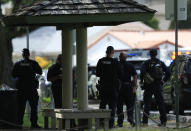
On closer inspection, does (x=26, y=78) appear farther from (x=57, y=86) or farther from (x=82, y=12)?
(x=82, y=12)

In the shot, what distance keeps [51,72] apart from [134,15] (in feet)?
13.4

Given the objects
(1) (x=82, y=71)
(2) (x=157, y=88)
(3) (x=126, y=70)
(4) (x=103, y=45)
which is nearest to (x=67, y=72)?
(1) (x=82, y=71)

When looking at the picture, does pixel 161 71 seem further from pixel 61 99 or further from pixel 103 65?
pixel 61 99

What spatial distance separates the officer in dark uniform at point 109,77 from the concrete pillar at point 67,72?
2.22ft

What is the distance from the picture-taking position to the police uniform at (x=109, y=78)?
15461 mm

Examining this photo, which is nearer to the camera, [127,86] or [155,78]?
[155,78]

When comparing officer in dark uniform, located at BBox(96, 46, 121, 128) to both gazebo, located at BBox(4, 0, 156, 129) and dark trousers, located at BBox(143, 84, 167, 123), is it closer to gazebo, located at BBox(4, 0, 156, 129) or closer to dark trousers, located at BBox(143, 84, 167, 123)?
gazebo, located at BBox(4, 0, 156, 129)

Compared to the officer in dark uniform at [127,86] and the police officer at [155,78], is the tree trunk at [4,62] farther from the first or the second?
the police officer at [155,78]

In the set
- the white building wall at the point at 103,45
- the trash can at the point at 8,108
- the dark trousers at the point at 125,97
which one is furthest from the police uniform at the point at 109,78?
the white building wall at the point at 103,45

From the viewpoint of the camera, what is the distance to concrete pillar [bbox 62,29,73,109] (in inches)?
613

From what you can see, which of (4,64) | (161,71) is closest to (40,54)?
(4,64)

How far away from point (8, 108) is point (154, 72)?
3579mm

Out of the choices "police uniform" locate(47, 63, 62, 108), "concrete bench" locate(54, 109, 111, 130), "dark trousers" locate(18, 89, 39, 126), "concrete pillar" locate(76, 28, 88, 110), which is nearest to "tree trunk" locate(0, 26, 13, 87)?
"police uniform" locate(47, 63, 62, 108)

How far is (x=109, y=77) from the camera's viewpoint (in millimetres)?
15500
